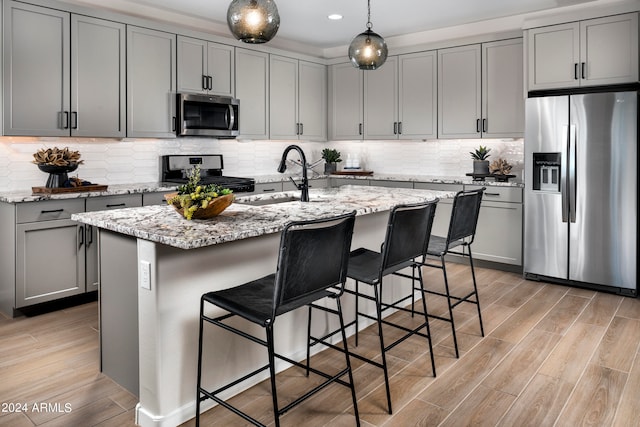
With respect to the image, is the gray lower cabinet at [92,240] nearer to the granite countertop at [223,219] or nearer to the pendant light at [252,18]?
the granite countertop at [223,219]

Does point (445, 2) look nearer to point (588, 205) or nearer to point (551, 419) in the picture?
point (588, 205)

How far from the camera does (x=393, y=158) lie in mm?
6398

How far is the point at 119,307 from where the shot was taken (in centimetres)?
248

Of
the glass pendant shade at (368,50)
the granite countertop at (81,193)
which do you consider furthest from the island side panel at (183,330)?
the granite countertop at (81,193)

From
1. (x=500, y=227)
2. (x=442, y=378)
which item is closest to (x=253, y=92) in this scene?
(x=500, y=227)

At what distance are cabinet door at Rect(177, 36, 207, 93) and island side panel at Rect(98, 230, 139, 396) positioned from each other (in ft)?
8.88

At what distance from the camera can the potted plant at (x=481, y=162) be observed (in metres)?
5.27

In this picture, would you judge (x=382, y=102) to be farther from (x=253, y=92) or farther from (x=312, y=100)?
(x=253, y=92)

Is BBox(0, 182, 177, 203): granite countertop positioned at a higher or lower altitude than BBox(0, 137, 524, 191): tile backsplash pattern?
lower

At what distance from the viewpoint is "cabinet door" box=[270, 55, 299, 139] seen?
5.79 meters

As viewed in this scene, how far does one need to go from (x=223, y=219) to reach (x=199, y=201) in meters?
0.14

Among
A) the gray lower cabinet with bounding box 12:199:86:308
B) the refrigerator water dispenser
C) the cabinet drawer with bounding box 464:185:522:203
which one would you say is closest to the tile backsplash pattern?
the cabinet drawer with bounding box 464:185:522:203

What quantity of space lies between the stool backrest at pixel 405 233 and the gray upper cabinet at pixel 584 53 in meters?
2.60

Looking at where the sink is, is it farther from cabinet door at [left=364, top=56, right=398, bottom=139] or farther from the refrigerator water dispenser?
cabinet door at [left=364, top=56, right=398, bottom=139]
